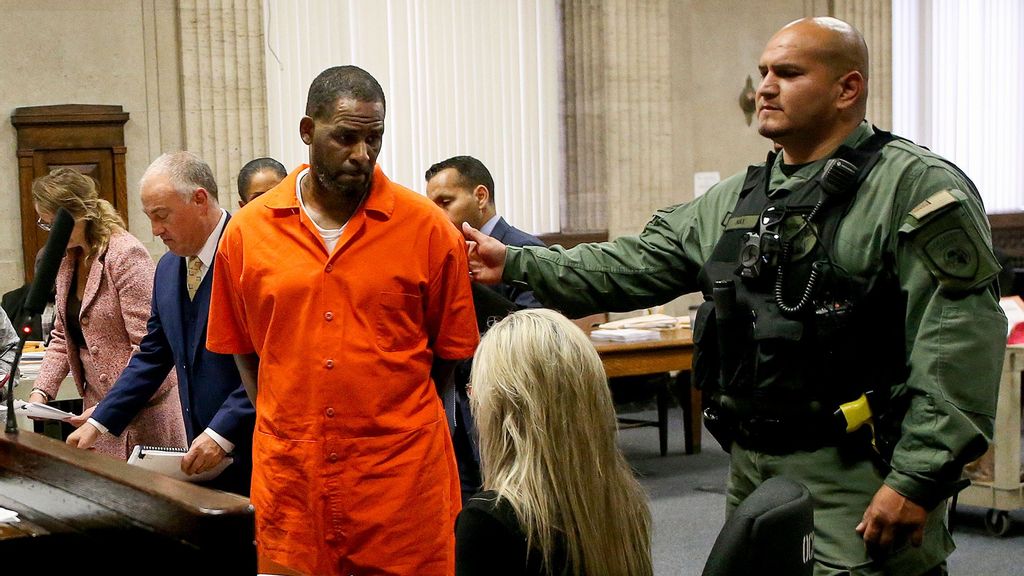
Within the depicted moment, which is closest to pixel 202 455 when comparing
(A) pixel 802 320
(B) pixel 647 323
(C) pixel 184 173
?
(C) pixel 184 173

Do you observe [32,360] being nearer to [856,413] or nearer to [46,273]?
[46,273]

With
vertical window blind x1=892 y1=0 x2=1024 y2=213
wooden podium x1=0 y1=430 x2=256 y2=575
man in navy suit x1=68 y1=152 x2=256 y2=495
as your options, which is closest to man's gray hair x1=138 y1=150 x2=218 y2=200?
man in navy suit x1=68 y1=152 x2=256 y2=495

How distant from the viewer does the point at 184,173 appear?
3.39m

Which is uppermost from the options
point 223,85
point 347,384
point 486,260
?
point 223,85

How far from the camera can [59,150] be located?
7988 mm

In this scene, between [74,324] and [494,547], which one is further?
[74,324]

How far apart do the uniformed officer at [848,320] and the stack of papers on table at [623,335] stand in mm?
4234

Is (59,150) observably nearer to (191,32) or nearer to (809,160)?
(191,32)

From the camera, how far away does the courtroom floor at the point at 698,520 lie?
A: 5156 mm

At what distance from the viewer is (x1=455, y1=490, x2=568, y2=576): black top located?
181 cm

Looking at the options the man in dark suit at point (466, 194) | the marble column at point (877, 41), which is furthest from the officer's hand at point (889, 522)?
the marble column at point (877, 41)

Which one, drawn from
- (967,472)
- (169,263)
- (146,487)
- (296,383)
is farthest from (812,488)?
(967,472)

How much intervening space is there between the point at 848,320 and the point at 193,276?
1.83 meters

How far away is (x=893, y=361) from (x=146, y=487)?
1.42 m
